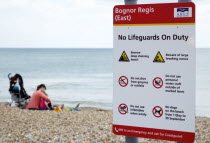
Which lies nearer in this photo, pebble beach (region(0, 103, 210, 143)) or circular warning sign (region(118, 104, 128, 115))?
circular warning sign (region(118, 104, 128, 115))

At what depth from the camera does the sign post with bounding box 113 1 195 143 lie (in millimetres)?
2662

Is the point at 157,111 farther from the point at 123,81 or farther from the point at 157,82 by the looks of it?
the point at 123,81

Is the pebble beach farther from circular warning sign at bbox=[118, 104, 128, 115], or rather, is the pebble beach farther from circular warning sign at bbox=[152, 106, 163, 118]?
circular warning sign at bbox=[152, 106, 163, 118]

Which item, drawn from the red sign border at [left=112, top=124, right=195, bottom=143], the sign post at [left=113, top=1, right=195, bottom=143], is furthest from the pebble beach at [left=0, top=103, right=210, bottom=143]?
the sign post at [left=113, top=1, right=195, bottom=143]

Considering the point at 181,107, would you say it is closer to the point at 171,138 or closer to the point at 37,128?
the point at 171,138

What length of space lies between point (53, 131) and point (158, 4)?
516 cm

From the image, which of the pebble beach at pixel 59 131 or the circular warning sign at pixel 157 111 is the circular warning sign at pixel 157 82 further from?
the pebble beach at pixel 59 131

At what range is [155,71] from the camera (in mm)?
2771

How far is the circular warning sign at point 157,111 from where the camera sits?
2.79 m

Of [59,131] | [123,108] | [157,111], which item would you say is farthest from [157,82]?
[59,131]

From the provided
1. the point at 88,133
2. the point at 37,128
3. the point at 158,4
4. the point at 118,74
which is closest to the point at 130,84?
the point at 118,74

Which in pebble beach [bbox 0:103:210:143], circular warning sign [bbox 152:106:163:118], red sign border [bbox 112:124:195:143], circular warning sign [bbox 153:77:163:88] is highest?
circular warning sign [bbox 153:77:163:88]

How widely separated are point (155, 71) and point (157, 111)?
0.34 meters

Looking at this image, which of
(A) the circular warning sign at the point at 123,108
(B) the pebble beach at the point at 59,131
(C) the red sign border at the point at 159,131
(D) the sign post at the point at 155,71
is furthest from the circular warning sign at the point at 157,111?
(B) the pebble beach at the point at 59,131
